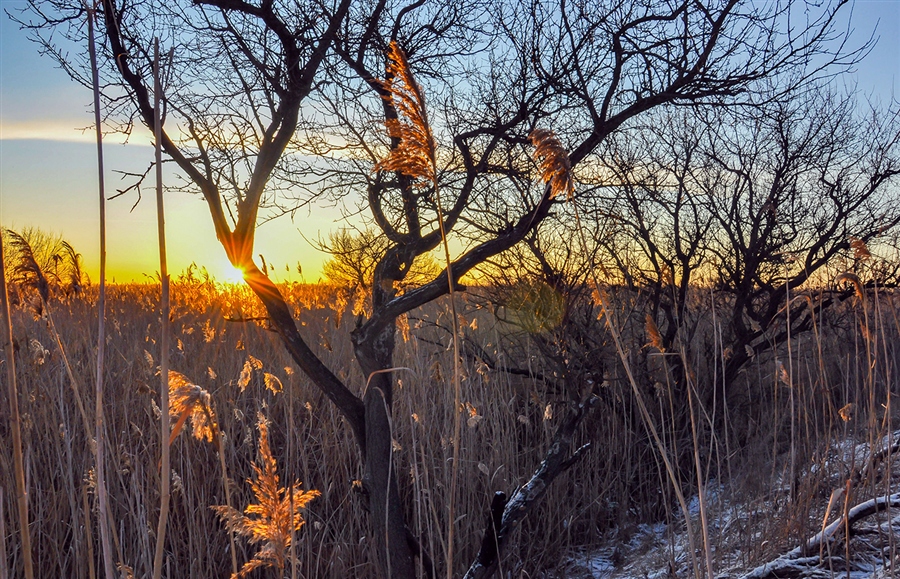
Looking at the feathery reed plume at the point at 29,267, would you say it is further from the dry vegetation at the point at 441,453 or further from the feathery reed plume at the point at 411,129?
Result: the feathery reed plume at the point at 411,129

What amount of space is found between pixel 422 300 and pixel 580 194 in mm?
1257

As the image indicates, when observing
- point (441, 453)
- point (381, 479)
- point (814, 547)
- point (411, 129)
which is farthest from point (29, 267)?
point (814, 547)

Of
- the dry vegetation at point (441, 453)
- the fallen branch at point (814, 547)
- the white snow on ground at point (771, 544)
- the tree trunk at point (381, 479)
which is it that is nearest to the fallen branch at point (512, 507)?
the dry vegetation at point (441, 453)

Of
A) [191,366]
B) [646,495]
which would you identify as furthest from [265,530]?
[191,366]

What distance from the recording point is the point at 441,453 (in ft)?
14.5

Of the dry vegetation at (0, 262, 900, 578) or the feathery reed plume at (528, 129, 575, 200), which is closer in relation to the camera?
the feathery reed plume at (528, 129, 575, 200)

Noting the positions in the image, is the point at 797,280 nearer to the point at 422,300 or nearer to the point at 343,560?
the point at 422,300

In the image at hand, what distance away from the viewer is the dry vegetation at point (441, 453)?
330cm

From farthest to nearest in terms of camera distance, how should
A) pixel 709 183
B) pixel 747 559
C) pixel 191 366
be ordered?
pixel 191 366, pixel 709 183, pixel 747 559

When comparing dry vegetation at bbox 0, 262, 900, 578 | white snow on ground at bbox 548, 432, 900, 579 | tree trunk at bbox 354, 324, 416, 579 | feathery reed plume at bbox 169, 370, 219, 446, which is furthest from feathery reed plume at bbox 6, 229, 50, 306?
white snow on ground at bbox 548, 432, 900, 579

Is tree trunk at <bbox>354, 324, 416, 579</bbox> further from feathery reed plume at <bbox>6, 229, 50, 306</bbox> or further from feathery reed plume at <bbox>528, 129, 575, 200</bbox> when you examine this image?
feathery reed plume at <bbox>528, 129, 575, 200</bbox>

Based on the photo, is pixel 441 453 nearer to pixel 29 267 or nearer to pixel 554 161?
pixel 29 267

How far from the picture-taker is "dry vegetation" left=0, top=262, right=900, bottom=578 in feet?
10.8

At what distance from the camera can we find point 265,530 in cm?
135
